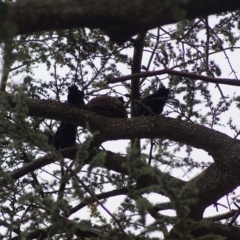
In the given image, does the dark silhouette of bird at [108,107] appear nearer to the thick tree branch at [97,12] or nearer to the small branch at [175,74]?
the small branch at [175,74]

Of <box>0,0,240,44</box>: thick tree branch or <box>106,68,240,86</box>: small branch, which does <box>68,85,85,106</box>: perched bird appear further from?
<box>0,0,240,44</box>: thick tree branch

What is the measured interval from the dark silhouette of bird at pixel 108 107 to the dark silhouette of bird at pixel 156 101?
185mm

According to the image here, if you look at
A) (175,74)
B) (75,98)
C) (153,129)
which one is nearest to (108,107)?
Answer: (75,98)

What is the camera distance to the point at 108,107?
529 cm

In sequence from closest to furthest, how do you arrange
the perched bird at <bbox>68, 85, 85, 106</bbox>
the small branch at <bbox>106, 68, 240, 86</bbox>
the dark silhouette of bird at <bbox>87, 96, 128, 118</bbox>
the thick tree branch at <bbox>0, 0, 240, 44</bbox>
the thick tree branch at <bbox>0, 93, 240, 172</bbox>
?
the thick tree branch at <bbox>0, 0, 240, 44</bbox>
the small branch at <bbox>106, 68, 240, 86</bbox>
the thick tree branch at <bbox>0, 93, 240, 172</bbox>
the perched bird at <bbox>68, 85, 85, 106</bbox>
the dark silhouette of bird at <bbox>87, 96, 128, 118</bbox>

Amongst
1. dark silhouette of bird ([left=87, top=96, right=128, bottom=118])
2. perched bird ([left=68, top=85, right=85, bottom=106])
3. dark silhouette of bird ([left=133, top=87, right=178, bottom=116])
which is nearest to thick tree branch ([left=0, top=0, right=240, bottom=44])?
perched bird ([left=68, top=85, right=85, bottom=106])

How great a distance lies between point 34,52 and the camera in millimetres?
6223

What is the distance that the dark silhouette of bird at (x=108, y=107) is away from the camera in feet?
17.2

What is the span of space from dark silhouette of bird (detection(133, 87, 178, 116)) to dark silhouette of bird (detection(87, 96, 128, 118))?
7.3 inches

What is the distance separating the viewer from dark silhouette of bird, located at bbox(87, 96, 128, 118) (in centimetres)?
525

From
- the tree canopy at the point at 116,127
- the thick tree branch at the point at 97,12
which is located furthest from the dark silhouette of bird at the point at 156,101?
the thick tree branch at the point at 97,12

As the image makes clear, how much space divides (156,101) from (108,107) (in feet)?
1.80

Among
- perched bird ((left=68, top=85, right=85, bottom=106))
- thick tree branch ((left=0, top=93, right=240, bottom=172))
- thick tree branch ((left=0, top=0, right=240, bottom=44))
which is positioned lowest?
thick tree branch ((left=0, top=0, right=240, bottom=44))

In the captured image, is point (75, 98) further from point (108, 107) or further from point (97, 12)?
point (97, 12)
